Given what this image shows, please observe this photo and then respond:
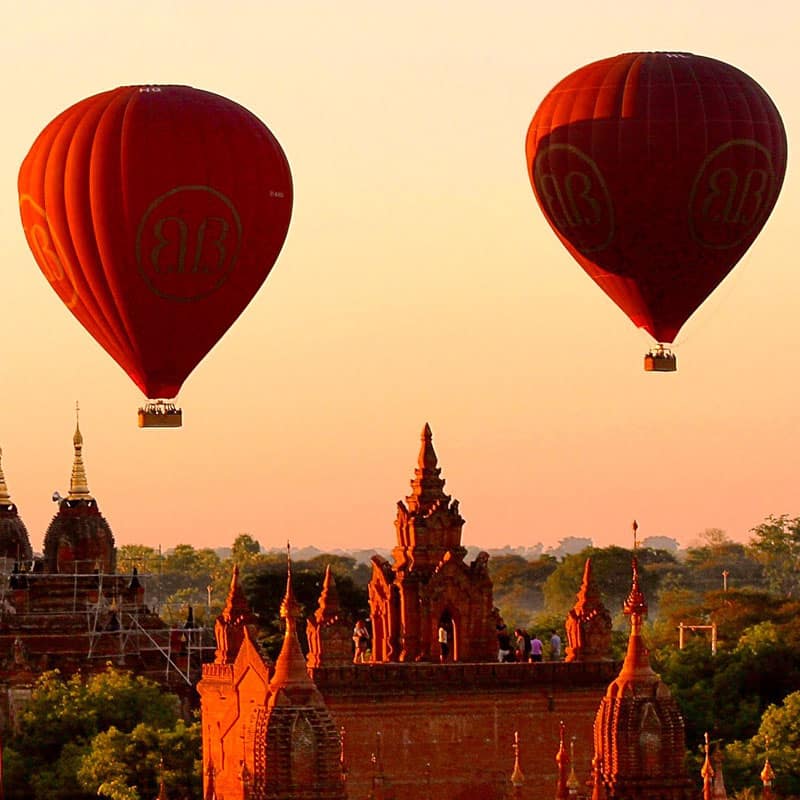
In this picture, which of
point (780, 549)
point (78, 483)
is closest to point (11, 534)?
point (78, 483)

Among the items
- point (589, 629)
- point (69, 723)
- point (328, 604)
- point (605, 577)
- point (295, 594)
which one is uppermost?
point (605, 577)

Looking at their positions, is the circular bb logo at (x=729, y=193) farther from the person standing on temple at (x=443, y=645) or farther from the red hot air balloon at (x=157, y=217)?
the person standing on temple at (x=443, y=645)

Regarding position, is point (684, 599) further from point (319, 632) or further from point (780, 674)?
point (319, 632)

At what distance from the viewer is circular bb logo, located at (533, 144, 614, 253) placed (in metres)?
50.9

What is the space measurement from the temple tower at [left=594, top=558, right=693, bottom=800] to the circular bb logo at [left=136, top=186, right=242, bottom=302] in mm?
6351

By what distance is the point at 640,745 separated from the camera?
4741cm

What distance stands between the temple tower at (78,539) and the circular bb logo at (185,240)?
40174 mm

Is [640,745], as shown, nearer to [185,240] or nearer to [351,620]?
[185,240]

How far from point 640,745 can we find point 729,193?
731 centimetres

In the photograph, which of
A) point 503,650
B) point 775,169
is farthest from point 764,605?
point 775,169

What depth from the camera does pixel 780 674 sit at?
80188 millimetres

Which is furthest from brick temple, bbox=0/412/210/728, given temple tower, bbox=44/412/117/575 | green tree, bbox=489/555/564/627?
green tree, bbox=489/555/564/627

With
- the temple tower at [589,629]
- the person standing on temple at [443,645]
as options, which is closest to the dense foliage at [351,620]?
the temple tower at [589,629]

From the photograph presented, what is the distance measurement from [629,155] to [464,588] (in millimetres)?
13876
